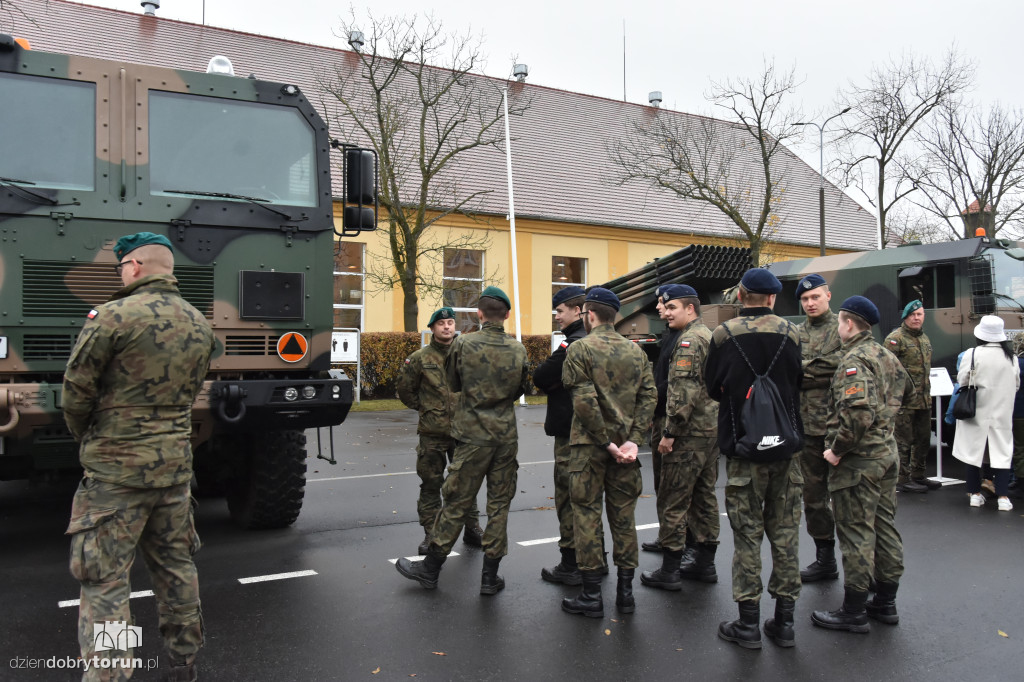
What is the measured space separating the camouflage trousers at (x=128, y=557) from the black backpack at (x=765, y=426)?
8.45 feet

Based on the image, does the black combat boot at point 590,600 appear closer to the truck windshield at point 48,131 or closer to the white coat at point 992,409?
the truck windshield at point 48,131

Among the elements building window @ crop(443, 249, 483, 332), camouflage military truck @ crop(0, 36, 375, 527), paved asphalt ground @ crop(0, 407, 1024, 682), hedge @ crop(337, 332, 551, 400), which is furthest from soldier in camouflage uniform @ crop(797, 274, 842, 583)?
building window @ crop(443, 249, 483, 332)

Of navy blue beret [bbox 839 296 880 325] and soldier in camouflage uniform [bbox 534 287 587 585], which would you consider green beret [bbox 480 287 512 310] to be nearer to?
soldier in camouflage uniform [bbox 534 287 587 585]

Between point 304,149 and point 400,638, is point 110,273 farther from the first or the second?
point 400,638

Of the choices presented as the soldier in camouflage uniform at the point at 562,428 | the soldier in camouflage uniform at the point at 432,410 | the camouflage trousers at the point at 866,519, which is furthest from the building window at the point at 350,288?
the camouflage trousers at the point at 866,519

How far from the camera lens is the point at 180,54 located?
864 inches

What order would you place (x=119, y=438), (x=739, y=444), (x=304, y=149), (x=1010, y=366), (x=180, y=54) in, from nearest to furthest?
1. (x=119, y=438)
2. (x=739, y=444)
3. (x=304, y=149)
4. (x=1010, y=366)
5. (x=180, y=54)

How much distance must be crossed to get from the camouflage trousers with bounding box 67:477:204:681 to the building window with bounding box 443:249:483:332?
18.2 meters

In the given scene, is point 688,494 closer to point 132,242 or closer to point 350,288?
point 132,242

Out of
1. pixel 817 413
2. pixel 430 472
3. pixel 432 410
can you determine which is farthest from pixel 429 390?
pixel 817 413

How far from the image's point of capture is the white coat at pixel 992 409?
703 cm

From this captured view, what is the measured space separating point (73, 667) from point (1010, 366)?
713 centimetres

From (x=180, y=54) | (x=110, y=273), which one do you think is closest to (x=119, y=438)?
(x=110, y=273)

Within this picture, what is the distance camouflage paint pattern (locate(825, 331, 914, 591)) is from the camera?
169 inches
